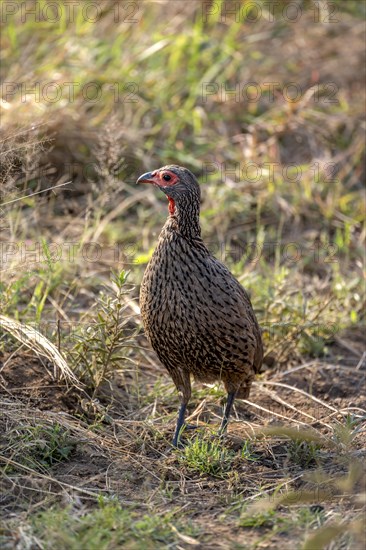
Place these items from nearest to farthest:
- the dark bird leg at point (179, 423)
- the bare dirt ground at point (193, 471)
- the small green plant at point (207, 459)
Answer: the bare dirt ground at point (193, 471) < the small green plant at point (207, 459) < the dark bird leg at point (179, 423)

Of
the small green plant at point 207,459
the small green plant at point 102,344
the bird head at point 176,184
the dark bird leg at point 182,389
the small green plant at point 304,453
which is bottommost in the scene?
the small green plant at point 304,453

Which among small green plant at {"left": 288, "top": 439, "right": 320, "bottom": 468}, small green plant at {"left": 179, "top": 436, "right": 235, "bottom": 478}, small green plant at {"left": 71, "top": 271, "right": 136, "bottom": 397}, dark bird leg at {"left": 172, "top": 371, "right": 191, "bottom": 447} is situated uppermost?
small green plant at {"left": 71, "top": 271, "right": 136, "bottom": 397}

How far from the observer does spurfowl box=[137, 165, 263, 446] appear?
173 inches

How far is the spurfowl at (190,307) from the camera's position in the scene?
441cm

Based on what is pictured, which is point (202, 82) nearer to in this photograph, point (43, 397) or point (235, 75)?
point (235, 75)

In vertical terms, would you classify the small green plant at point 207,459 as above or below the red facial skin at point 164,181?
below

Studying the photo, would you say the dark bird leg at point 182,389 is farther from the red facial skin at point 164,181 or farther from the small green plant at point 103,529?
the small green plant at point 103,529

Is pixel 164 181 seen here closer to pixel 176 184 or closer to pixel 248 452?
pixel 176 184

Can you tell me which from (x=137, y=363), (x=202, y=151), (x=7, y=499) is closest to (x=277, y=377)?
(x=137, y=363)

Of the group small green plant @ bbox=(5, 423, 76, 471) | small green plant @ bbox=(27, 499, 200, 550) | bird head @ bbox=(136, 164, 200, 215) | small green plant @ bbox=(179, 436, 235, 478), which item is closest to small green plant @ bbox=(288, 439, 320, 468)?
small green plant @ bbox=(179, 436, 235, 478)

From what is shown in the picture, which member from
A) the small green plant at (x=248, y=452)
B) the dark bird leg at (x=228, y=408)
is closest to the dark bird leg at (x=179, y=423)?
the dark bird leg at (x=228, y=408)

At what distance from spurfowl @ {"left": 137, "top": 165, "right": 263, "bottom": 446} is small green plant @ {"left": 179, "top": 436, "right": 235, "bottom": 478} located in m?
0.30

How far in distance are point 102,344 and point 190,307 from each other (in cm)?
59

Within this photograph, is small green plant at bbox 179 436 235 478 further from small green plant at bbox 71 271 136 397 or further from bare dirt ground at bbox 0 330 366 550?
small green plant at bbox 71 271 136 397
